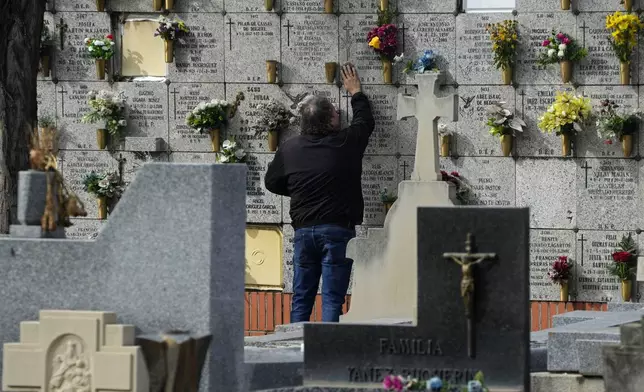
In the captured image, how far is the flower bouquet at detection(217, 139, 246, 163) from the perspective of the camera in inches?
653

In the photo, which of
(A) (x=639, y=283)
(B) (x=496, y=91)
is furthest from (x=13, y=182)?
(A) (x=639, y=283)

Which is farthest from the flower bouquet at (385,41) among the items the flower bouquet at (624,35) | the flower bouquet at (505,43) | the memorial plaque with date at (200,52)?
the flower bouquet at (624,35)

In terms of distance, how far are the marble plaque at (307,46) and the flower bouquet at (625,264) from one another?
3266 millimetres

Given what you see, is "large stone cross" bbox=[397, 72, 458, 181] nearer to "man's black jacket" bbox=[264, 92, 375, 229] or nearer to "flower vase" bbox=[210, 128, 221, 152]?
"man's black jacket" bbox=[264, 92, 375, 229]

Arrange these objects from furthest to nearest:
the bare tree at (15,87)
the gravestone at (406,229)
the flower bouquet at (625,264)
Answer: the flower bouquet at (625,264), the bare tree at (15,87), the gravestone at (406,229)

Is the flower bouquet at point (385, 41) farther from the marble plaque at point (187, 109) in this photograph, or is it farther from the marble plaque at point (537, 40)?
the marble plaque at point (187, 109)

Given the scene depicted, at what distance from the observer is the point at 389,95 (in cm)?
1639

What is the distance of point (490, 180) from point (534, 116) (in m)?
0.74

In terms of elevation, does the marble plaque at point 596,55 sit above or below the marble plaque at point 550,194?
above

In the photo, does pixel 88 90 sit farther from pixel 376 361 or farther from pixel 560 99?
pixel 376 361

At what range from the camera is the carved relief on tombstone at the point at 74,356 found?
991 centimetres

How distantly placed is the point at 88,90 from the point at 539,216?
15.7 ft

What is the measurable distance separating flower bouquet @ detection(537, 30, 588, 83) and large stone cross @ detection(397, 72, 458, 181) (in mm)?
1847

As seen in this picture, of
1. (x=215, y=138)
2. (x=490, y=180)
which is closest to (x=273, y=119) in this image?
(x=215, y=138)
